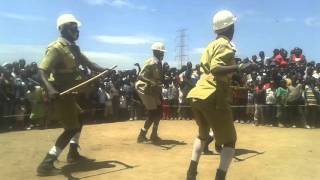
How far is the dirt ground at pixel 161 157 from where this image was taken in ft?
22.5

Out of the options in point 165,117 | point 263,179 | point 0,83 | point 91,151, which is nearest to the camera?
point 263,179

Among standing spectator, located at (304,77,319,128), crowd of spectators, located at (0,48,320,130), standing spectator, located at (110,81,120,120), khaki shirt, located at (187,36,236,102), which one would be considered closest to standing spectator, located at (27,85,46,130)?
crowd of spectators, located at (0,48,320,130)

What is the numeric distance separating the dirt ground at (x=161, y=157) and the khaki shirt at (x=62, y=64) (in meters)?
1.30

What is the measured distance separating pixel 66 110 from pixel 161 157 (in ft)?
6.59

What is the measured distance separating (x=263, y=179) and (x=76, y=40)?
334 centimetres

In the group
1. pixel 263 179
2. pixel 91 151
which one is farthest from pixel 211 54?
pixel 91 151

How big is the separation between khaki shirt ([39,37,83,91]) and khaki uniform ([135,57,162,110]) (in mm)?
2827

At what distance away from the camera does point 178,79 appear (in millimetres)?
17016

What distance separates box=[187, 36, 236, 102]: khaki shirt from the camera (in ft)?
18.9

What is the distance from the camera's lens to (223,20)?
6.11 metres

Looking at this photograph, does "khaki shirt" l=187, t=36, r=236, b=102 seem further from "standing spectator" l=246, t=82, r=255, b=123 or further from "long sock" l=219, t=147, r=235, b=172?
"standing spectator" l=246, t=82, r=255, b=123

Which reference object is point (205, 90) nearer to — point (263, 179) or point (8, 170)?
point (263, 179)

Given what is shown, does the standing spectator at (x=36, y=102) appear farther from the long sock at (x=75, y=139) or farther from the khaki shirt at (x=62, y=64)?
the khaki shirt at (x=62, y=64)

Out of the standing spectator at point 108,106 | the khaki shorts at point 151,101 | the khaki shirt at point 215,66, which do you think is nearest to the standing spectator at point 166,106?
the standing spectator at point 108,106
